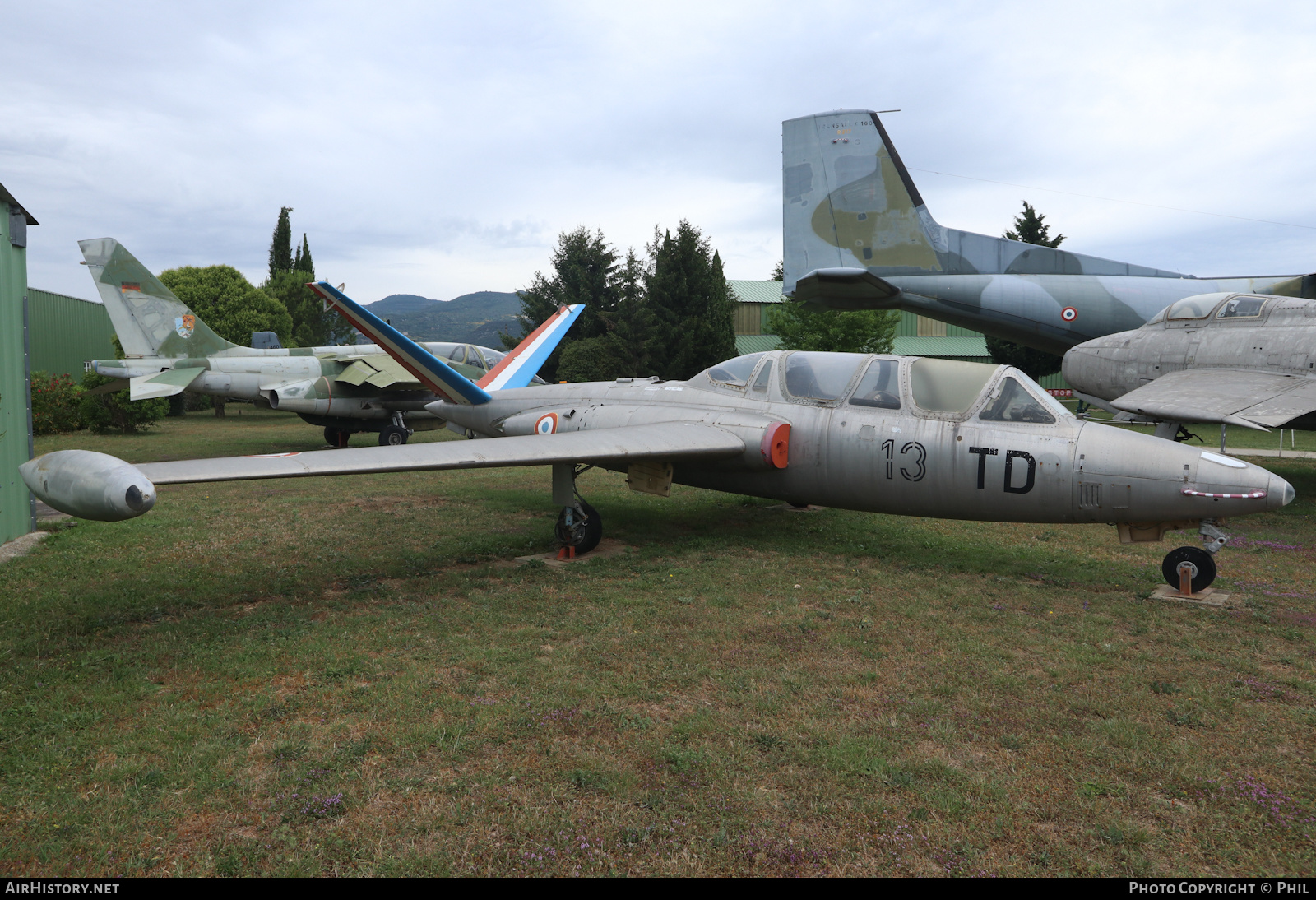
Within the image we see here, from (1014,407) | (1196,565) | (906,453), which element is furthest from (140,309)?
(1196,565)

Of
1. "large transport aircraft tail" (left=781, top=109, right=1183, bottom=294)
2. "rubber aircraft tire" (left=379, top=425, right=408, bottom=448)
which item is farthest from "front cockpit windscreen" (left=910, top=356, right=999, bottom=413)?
"rubber aircraft tire" (left=379, top=425, right=408, bottom=448)

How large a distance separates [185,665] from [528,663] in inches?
95.0

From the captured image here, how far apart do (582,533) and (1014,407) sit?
186 inches

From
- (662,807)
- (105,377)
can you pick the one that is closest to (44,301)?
(105,377)

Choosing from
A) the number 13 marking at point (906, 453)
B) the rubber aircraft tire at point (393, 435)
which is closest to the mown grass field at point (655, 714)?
the number 13 marking at point (906, 453)

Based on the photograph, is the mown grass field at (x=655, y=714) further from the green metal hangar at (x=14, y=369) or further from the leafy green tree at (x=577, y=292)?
the leafy green tree at (x=577, y=292)

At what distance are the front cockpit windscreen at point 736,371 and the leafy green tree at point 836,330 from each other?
2566cm

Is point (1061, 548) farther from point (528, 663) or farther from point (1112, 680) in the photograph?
point (528, 663)

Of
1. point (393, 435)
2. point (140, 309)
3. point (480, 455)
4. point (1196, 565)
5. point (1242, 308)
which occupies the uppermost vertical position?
point (140, 309)

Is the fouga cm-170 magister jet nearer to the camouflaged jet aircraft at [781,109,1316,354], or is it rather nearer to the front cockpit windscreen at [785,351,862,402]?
the front cockpit windscreen at [785,351,862,402]

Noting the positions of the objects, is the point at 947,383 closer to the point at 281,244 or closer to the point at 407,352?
the point at 407,352

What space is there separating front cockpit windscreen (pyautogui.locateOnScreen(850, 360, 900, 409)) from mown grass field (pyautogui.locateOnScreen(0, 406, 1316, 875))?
176 cm

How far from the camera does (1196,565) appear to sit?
6590 mm

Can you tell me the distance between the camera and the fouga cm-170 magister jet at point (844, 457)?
591 cm
